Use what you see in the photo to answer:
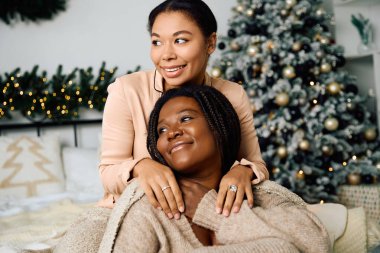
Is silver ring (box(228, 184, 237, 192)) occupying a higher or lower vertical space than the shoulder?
lower

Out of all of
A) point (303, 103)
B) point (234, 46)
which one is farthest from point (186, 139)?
point (234, 46)

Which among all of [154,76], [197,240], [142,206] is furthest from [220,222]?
[154,76]

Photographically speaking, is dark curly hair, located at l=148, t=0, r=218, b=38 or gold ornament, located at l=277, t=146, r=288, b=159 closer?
dark curly hair, located at l=148, t=0, r=218, b=38

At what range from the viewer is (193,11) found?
1.40m

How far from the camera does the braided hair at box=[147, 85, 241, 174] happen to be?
1.21 m

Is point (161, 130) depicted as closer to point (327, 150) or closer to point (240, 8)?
point (327, 150)

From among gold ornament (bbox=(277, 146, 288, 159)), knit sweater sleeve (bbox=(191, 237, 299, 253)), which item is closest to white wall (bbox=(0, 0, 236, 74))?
gold ornament (bbox=(277, 146, 288, 159))

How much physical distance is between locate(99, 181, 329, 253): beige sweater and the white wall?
2.60m

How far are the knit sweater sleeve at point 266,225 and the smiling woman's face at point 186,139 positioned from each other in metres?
0.10

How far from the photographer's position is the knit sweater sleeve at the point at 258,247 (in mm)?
912

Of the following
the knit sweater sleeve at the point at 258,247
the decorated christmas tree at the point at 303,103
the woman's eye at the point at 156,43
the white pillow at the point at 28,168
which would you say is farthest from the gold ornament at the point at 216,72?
the knit sweater sleeve at the point at 258,247

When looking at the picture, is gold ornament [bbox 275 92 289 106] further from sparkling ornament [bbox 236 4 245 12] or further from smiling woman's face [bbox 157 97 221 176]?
smiling woman's face [bbox 157 97 221 176]

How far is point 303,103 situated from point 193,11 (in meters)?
2.08

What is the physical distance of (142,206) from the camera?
108 cm
